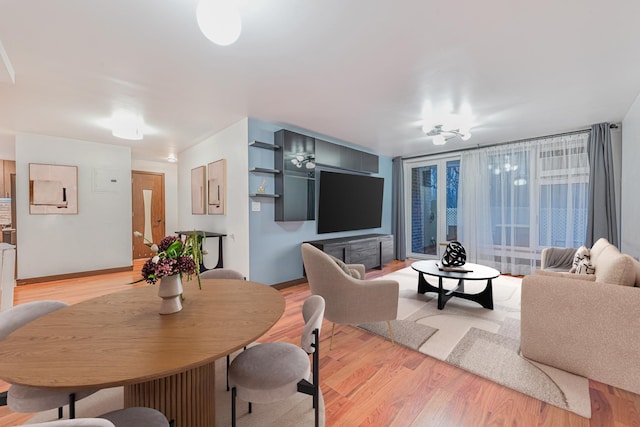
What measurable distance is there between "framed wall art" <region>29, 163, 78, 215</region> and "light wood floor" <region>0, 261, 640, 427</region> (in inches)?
144

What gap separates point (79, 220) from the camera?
187 inches

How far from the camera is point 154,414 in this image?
1.04 m

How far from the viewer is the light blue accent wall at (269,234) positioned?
12.4 feet

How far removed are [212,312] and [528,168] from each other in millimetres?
5509

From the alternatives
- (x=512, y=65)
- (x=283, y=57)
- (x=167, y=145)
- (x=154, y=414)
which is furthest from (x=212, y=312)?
(x=167, y=145)

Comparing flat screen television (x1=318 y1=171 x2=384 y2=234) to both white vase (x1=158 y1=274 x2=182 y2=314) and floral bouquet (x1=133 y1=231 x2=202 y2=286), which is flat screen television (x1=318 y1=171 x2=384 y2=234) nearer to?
floral bouquet (x1=133 y1=231 x2=202 y2=286)

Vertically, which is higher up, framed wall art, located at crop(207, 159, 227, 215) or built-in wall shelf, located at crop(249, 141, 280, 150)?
built-in wall shelf, located at crop(249, 141, 280, 150)

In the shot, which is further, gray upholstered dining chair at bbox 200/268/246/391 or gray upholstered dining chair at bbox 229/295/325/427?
gray upholstered dining chair at bbox 200/268/246/391

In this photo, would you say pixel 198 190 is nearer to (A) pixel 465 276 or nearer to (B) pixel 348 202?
(B) pixel 348 202

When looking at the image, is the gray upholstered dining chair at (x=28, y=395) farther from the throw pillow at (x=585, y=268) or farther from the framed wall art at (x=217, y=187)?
the throw pillow at (x=585, y=268)

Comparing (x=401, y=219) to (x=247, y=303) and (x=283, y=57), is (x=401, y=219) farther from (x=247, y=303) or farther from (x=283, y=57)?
(x=247, y=303)

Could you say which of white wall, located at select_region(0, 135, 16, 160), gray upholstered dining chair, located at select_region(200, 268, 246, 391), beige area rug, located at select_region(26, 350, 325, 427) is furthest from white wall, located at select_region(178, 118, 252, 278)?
white wall, located at select_region(0, 135, 16, 160)

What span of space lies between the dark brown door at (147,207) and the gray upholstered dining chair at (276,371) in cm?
615

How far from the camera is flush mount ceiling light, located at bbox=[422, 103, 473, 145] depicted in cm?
350
